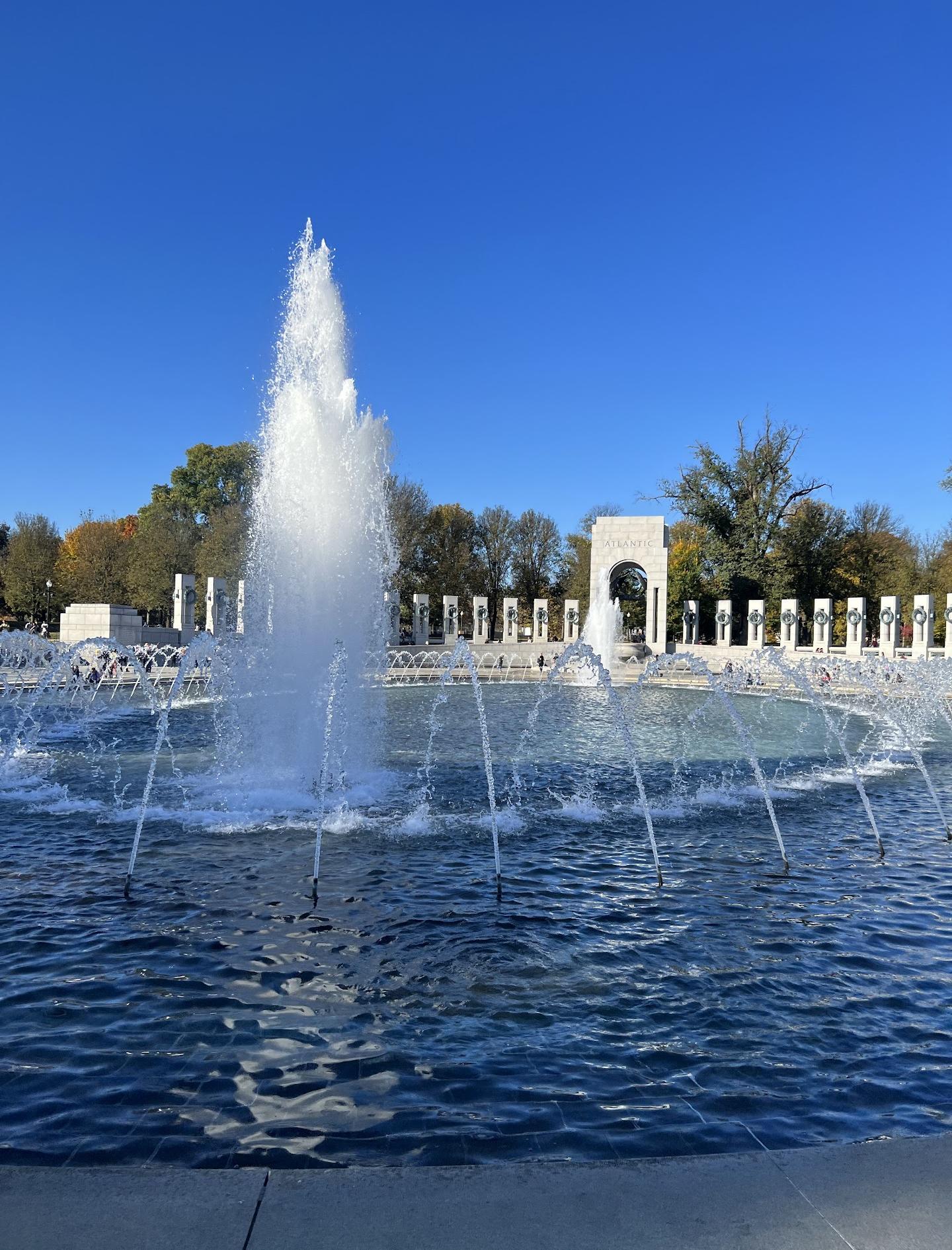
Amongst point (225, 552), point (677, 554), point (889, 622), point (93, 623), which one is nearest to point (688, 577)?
point (677, 554)

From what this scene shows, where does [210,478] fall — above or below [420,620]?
above

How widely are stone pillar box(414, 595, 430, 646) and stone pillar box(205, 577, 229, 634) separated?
934 centimetres

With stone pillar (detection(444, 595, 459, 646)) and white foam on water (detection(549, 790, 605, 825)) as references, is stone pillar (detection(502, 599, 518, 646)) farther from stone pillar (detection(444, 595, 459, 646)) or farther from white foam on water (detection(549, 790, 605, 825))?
white foam on water (detection(549, 790, 605, 825))

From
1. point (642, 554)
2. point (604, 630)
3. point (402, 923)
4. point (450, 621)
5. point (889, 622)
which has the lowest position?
point (402, 923)

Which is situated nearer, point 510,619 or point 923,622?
point 923,622

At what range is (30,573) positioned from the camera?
51.6 m

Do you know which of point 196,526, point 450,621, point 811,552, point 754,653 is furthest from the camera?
point 196,526

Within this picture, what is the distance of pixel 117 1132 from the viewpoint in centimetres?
364

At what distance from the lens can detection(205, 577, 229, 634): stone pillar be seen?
39.9m

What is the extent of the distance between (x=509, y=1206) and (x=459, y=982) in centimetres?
256

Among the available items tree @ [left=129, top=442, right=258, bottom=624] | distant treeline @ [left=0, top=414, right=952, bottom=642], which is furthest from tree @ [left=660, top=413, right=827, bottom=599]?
tree @ [left=129, top=442, right=258, bottom=624]

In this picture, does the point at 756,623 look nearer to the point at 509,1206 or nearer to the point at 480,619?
the point at 480,619

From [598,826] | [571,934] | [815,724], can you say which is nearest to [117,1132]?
[571,934]

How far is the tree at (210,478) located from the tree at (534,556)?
19264 mm
